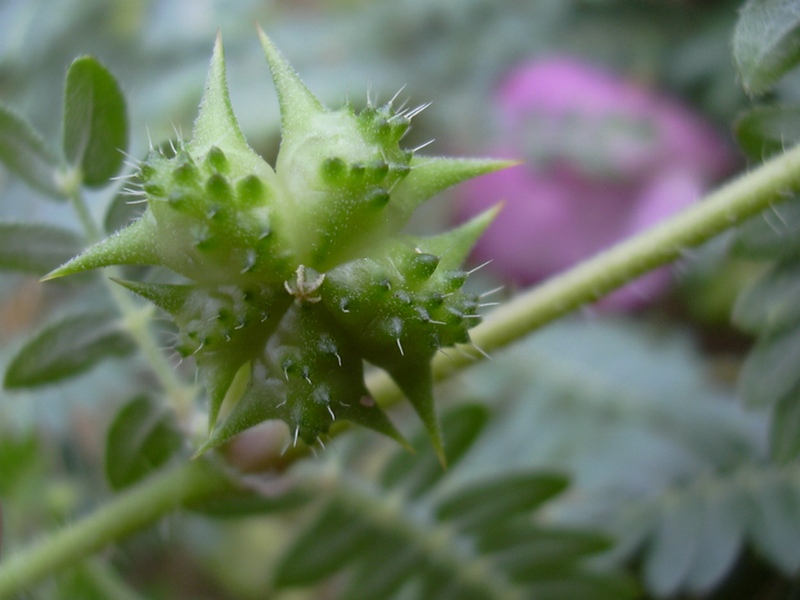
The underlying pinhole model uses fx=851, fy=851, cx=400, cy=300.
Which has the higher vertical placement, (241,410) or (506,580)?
(241,410)

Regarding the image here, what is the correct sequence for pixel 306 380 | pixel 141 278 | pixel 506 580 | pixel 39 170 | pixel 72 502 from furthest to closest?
pixel 72 502
pixel 506 580
pixel 141 278
pixel 39 170
pixel 306 380

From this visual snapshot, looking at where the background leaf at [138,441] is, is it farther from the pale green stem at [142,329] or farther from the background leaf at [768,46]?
the background leaf at [768,46]

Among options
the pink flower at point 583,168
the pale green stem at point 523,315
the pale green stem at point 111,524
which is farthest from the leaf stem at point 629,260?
the pink flower at point 583,168

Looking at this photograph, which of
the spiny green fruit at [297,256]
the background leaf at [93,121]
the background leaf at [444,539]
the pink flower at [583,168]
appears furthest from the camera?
the pink flower at [583,168]

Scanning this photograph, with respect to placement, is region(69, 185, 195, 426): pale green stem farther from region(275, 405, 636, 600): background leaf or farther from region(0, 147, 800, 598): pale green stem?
region(275, 405, 636, 600): background leaf

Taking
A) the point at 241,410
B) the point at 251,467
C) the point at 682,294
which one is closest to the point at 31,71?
the point at 251,467

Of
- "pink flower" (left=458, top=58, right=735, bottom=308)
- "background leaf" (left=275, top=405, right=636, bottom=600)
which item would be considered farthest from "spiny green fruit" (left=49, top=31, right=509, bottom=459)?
"pink flower" (left=458, top=58, right=735, bottom=308)

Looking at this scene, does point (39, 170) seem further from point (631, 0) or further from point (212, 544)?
point (631, 0)
